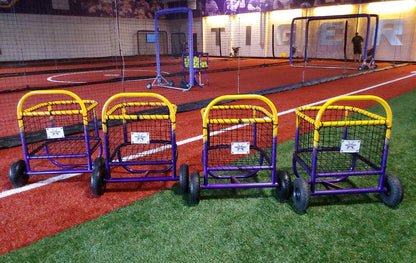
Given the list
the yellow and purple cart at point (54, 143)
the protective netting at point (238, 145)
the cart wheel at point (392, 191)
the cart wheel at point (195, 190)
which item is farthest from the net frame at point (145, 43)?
the cart wheel at point (392, 191)

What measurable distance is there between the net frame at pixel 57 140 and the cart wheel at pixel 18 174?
0.17ft

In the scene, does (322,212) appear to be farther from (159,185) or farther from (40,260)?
(40,260)

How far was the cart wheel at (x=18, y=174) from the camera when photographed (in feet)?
12.1

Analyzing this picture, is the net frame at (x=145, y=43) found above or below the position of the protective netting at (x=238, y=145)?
above

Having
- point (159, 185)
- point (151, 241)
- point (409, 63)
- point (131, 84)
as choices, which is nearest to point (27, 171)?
point (159, 185)

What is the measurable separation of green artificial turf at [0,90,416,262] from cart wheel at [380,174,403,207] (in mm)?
71

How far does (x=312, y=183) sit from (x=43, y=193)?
3.03 meters

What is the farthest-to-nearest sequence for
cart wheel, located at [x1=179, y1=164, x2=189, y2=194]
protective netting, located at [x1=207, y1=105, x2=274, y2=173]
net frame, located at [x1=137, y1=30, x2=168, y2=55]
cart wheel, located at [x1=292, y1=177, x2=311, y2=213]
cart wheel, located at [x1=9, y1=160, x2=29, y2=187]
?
net frame, located at [x1=137, y1=30, x2=168, y2=55] < cart wheel, located at [x1=9, y1=160, x2=29, y2=187] < protective netting, located at [x1=207, y1=105, x2=274, y2=173] < cart wheel, located at [x1=179, y1=164, x2=189, y2=194] < cart wheel, located at [x1=292, y1=177, x2=311, y2=213]

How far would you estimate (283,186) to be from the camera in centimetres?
331

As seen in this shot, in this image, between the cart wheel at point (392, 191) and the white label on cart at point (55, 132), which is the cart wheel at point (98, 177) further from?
the cart wheel at point (392, 191)

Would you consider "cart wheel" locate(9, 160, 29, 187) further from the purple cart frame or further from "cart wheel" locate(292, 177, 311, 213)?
"cart wheel" locate(292, 177, 311, 213)

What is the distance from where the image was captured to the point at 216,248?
8.57 feet

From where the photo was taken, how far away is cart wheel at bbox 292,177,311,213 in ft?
10.0

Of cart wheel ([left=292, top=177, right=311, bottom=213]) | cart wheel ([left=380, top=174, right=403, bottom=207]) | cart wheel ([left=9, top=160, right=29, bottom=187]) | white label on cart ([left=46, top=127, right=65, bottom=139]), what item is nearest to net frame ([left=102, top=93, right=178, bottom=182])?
white label on cart ([left=46, top=127, right=65, bottom=139])
